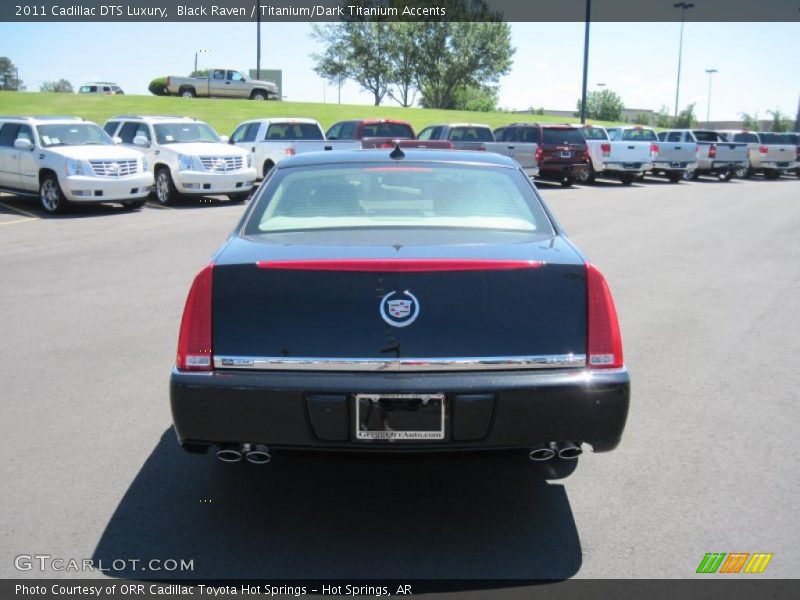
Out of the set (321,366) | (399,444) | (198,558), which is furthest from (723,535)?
(198,558)

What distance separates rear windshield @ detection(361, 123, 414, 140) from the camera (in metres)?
23.2

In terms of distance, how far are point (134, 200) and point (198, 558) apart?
1537 cm

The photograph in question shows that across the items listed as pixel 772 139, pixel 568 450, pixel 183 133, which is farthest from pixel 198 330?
pixel 772 139

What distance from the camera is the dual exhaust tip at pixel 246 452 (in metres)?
3.51

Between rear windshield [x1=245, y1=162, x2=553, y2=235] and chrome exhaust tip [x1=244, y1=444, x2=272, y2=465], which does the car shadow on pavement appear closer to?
chrome exhaust tip [x1=244, y1=444, x2=272, y2=465]

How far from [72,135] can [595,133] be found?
18.8m

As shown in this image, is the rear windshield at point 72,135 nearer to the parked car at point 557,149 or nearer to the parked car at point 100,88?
the parked car at point 557,149

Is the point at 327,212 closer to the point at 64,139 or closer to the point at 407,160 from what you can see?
the point at 407,160

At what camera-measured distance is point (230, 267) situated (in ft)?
11.7

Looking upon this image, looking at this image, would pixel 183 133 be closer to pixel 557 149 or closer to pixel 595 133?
pixel 557 149

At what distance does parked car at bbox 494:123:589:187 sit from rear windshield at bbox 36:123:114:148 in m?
12.8

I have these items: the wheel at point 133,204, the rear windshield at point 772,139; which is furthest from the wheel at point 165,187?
the rear windshield at point 772,139

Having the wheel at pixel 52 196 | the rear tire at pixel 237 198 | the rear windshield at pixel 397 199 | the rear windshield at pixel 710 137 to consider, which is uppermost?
the rear windshield at pixel 710 137
